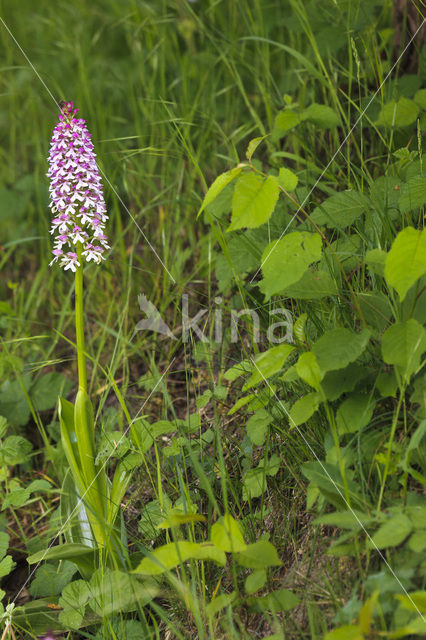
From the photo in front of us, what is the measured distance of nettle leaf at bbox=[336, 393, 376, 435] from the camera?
3.93 ft

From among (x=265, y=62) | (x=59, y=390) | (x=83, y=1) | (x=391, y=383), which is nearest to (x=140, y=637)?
(x=391, y=383)

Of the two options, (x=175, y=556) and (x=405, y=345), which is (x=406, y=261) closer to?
(x=405, y=345)

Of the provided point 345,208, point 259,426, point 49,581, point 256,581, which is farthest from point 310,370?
point 49,581

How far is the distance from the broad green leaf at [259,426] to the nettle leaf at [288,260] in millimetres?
344

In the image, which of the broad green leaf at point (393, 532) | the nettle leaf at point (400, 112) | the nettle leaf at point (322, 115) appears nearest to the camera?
the broad green leaf at point (393, 532)

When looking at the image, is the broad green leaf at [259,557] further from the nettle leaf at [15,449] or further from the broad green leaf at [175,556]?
the nettle leaf at [15,449]

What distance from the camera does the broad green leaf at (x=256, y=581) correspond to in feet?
3.81

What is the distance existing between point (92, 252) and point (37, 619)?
854mm

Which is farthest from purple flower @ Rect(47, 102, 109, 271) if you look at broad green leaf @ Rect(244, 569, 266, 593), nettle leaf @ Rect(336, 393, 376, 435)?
broad green leaf @ Rect(244, 569, 266, 593)

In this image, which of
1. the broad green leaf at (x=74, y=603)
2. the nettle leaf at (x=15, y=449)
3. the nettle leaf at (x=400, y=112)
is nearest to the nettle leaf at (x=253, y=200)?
the nettle leaf at (x=400, y=112)

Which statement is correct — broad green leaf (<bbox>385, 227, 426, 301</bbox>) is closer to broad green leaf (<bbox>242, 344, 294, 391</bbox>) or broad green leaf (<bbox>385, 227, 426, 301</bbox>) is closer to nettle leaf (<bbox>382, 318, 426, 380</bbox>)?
nettle leaf (<bbox>382, 318, 426, 380</bbox>)

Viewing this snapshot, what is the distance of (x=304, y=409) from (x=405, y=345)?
0.23 meters

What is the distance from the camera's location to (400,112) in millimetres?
1719

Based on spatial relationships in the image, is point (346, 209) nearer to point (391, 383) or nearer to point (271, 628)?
point (391, 383)
